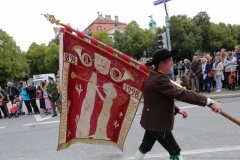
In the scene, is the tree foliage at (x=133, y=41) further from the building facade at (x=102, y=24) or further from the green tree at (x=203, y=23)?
the building facade at (x=102, y=24)

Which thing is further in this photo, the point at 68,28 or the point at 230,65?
the point at 230,65

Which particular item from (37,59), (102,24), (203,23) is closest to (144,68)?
(203,23)

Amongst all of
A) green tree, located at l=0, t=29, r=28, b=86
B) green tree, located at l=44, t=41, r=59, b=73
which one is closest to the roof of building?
green tree, located at l=44, t=41, r=59, b=73

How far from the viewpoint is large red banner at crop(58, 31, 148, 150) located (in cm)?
329

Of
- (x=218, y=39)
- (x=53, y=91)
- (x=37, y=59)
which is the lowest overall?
(x=53, y=91)

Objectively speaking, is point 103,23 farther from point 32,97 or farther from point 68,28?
point 68,28

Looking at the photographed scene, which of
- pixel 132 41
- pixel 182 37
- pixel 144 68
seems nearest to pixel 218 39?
pixel 182 37

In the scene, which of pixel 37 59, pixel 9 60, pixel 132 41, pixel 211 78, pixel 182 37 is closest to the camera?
pixel 211 78

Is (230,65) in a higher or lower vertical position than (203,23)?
lower

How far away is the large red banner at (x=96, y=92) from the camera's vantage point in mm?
3285

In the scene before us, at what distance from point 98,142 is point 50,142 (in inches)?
108

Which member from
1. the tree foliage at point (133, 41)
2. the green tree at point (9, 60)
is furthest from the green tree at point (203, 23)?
the green tree at point (9, 60)

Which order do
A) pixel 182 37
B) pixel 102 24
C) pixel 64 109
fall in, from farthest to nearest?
1. pixel 102 24
2. pixel 182 37
3. pixel 64 109

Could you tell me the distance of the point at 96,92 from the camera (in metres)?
3.53
